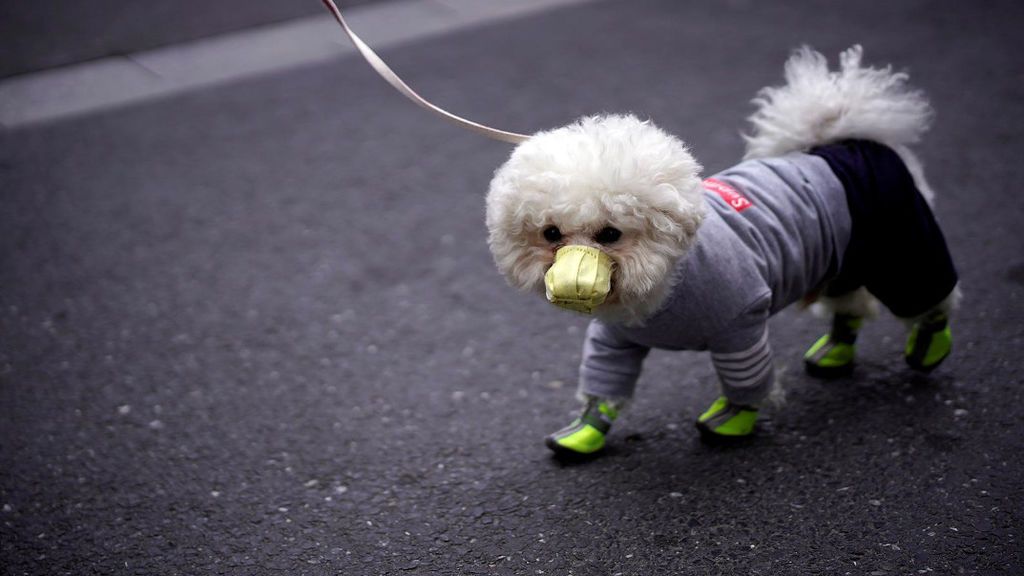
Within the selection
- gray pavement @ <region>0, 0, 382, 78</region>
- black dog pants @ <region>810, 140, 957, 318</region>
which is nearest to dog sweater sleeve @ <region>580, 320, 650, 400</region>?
black dog pants @ <region>810, 140, 957, 318</region>

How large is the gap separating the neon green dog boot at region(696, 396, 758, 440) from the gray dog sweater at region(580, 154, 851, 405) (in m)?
0.09

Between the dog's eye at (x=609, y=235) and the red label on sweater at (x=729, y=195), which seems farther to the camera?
the red label on sweater at (x=729, y=195)

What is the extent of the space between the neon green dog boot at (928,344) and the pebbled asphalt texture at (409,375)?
7cm

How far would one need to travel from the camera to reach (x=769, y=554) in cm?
232

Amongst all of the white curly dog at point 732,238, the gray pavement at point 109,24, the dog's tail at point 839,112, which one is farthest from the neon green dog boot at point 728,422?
the gray pavement at point 109,24

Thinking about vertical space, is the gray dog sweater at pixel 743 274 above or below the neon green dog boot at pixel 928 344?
above

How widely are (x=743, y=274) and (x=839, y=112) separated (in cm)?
67

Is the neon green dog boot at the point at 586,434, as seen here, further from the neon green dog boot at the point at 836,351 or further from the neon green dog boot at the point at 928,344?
the neon green dog boot at the point at 928,344

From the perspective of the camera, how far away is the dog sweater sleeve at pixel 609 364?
104 inches

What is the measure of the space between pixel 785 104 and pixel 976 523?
1.20m

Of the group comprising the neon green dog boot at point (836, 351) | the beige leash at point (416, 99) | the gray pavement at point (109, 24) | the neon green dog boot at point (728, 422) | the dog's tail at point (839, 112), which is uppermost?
the dog's tail at point (839, 112)

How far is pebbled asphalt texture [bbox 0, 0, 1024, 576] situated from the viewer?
2465 mm

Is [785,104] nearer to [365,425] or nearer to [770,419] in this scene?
[770,419]

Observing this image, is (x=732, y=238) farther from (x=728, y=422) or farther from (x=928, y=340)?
(x=928, y=340)
